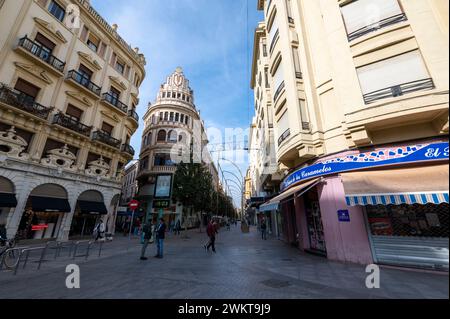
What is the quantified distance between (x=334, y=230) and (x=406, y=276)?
2792 millimetres

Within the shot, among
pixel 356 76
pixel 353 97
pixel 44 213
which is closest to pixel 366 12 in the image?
pixel 356 76

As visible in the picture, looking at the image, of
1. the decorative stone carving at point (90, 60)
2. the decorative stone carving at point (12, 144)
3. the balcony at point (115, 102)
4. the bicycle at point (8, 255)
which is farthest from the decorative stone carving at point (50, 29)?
the bicycle at point (8, 255)

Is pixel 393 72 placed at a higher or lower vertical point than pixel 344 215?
higher

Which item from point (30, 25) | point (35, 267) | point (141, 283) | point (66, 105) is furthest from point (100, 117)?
point (141, 283)

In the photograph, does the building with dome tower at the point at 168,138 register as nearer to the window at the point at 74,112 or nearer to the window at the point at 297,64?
the window at the point at 74,112

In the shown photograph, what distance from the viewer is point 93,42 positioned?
69.9ft

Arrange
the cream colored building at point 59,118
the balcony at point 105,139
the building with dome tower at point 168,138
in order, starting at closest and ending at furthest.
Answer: the cream colored building at point 59,118 < the balcony at point 105,139 < the building with dome tower at point 168,138

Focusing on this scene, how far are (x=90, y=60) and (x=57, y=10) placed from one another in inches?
173

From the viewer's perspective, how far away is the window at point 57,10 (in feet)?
57.4

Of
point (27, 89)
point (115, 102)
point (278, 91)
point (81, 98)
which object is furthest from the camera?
point (115, 102)

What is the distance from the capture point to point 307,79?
10.7 m

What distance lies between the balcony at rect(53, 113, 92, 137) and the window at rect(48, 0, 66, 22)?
30.3 ft

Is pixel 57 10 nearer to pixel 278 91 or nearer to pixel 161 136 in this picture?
pixel 161 136

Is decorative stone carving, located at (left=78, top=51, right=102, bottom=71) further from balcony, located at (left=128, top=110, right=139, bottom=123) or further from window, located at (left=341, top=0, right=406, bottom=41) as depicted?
window, located at (left=341, top=0, right=406, bottom=41)
